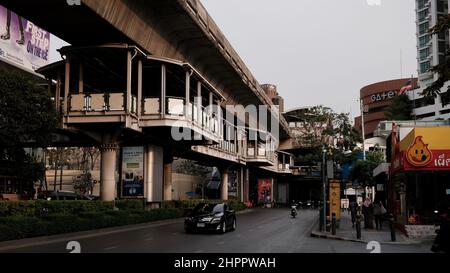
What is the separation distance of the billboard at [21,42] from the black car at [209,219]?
43919mm

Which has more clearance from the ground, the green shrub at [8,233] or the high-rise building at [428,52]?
the high-rise building at [428,52]

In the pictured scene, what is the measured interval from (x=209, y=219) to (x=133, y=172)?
11790 millimetres

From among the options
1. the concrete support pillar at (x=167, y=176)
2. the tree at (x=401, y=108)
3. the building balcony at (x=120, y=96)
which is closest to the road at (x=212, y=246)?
the building balcony at (x=120, y=96)

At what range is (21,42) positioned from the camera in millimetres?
65562

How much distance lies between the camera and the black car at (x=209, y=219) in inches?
925

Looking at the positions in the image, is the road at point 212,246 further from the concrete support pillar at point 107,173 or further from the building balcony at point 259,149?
the building balcony at point 259,149

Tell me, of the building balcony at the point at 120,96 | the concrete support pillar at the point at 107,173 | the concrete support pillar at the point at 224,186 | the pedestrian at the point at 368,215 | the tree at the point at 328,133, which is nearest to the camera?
the pedestrian at the point at 368,215

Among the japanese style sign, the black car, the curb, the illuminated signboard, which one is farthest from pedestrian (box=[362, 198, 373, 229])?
the illuminated signboard

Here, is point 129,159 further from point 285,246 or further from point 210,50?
point 285,246

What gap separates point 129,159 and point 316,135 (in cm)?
3501

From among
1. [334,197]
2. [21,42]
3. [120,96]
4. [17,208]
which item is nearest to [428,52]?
[21,42]

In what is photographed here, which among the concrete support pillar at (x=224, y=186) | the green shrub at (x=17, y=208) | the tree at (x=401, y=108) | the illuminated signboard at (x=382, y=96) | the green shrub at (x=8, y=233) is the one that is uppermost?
the illuminated signboard at (x=382, y=96)

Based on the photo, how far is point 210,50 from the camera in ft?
123
